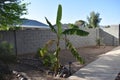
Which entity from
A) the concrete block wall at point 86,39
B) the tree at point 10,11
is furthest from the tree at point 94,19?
the tree at point 10,11

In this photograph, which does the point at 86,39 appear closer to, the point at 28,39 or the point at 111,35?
the point at 111,35

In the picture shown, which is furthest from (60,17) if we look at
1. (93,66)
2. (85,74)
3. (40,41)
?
(40,41)

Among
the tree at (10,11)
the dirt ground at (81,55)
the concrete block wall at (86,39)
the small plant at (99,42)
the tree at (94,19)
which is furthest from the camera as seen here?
the tree at (94,19)

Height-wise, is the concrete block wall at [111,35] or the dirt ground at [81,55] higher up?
the concrete block wall at [111,35]

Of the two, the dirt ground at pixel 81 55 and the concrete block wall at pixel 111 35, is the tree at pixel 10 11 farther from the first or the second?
the concrete block wall at pixel 111 35

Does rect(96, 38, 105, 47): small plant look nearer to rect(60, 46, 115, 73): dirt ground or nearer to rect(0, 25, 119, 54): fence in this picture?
rect(0, 25, 119, 54): fence

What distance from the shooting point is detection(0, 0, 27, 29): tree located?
14375mm

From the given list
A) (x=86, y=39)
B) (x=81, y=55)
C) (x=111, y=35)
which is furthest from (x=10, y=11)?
(x=111, y=35)

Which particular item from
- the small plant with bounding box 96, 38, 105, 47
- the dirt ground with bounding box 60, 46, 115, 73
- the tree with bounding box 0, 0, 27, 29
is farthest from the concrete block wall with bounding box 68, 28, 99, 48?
the tree with bounding box 0, 0, 27, 29

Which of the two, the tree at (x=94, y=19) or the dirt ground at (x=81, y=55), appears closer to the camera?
the dirt ground at (x=81, y=55)

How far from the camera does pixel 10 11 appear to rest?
14805mm

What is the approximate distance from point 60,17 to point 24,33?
7315 mm

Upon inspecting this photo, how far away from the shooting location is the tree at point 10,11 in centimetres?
1438

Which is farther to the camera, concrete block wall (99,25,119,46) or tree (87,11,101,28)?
tree (87,11,101,28)
